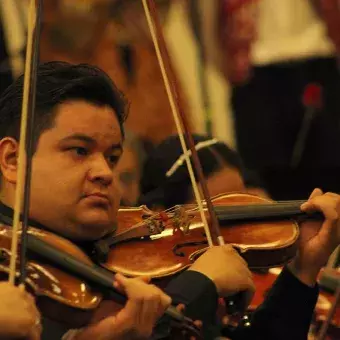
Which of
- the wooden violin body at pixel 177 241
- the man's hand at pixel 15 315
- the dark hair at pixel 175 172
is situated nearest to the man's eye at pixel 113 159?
the wooden violin body at pixel 177 241

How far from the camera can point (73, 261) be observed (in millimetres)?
1116

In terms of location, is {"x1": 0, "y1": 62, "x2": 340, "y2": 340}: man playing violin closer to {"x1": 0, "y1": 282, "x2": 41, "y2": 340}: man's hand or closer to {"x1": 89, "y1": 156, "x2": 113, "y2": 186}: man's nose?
{"x1": 89, "y1": 156, "x2": 113, "y2": 186}: man's nose

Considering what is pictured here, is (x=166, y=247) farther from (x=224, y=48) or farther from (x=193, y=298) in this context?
(x=224, y=48)

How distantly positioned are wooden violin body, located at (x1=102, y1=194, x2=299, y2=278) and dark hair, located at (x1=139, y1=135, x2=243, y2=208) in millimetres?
487

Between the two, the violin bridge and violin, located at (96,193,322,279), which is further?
the violin bridge

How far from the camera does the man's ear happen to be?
1.31 meters

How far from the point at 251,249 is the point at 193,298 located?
220 millimetres

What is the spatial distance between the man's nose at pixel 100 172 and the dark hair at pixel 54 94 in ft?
0.31

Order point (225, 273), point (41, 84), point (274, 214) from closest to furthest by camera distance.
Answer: point (225, 273) → point (41, 84) → point (274, 214)

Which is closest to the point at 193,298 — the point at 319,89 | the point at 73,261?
the point at 73,261

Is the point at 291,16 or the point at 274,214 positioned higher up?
the point at 291,16

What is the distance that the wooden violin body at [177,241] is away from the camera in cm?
132

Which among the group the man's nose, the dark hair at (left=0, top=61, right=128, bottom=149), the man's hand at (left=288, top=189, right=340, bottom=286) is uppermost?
the dark hair at (left=0, top=61, right=128, bottom=149)

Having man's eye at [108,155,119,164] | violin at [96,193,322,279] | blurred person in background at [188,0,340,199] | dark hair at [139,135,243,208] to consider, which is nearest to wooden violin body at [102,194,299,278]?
violin at [96,193,322,279]
